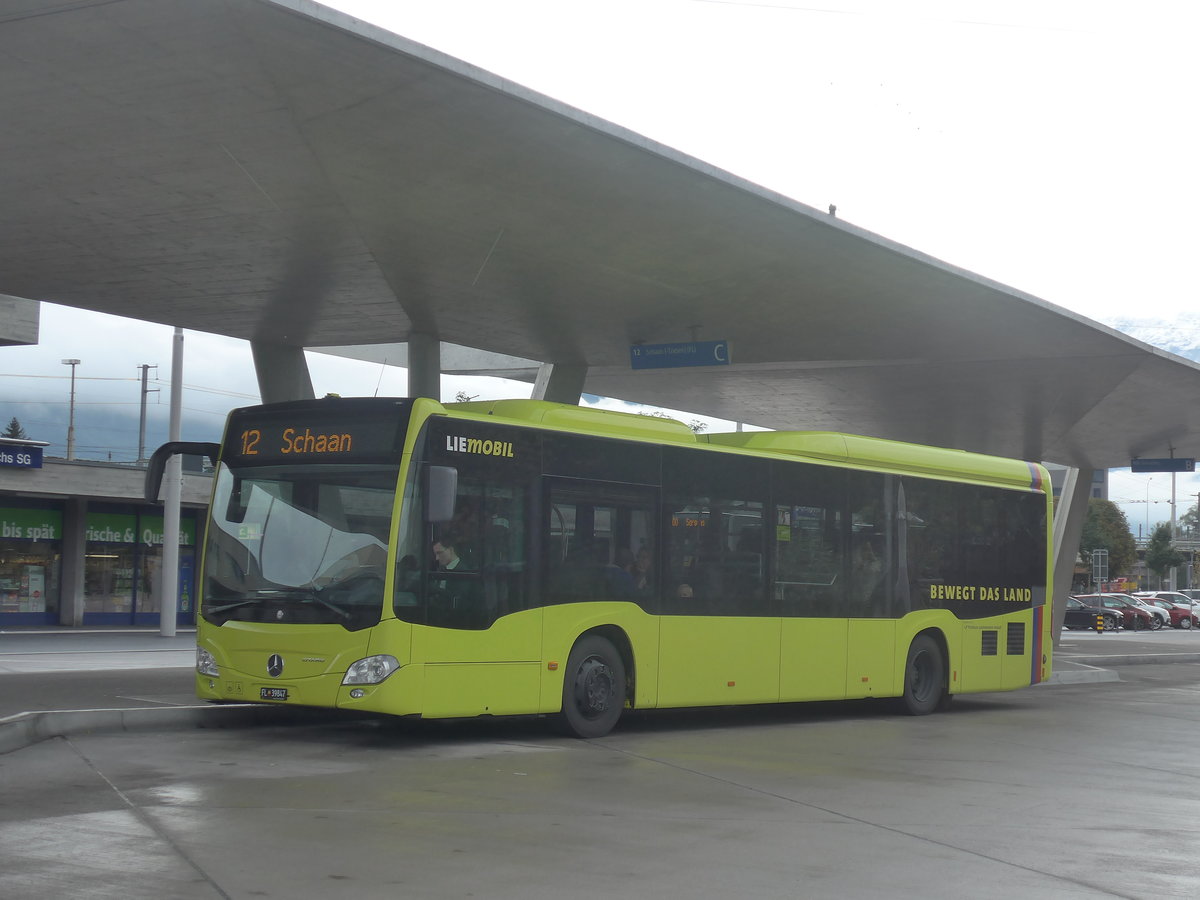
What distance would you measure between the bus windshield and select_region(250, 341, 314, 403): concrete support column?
36.7 ft

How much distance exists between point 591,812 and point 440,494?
146 inches

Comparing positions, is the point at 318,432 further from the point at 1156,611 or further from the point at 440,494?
the point at 1156,611

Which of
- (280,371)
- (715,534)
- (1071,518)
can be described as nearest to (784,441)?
(715,534)

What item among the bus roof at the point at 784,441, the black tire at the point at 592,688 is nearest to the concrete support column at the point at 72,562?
the bus roof at the point at 784,441

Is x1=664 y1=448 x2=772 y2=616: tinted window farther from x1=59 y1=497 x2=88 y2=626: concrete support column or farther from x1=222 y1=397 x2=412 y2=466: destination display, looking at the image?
x1=59 y1=497 x2=88 y2=626: concrete support column

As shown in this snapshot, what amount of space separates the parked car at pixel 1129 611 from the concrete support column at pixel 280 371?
45342 millimetres

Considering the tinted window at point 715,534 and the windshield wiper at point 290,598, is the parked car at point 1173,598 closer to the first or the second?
the tinted window at point 715,534

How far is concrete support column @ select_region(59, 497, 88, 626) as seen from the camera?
1390 inches

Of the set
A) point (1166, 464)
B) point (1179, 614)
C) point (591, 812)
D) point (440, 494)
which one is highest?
point (1166, 464)

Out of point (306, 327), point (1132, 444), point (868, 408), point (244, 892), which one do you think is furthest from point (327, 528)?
point (1132, 444)

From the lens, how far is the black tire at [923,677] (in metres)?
17.0

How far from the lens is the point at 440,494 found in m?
11.5

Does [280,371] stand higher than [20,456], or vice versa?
[280,371]

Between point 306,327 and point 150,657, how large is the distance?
6095 millimetres
